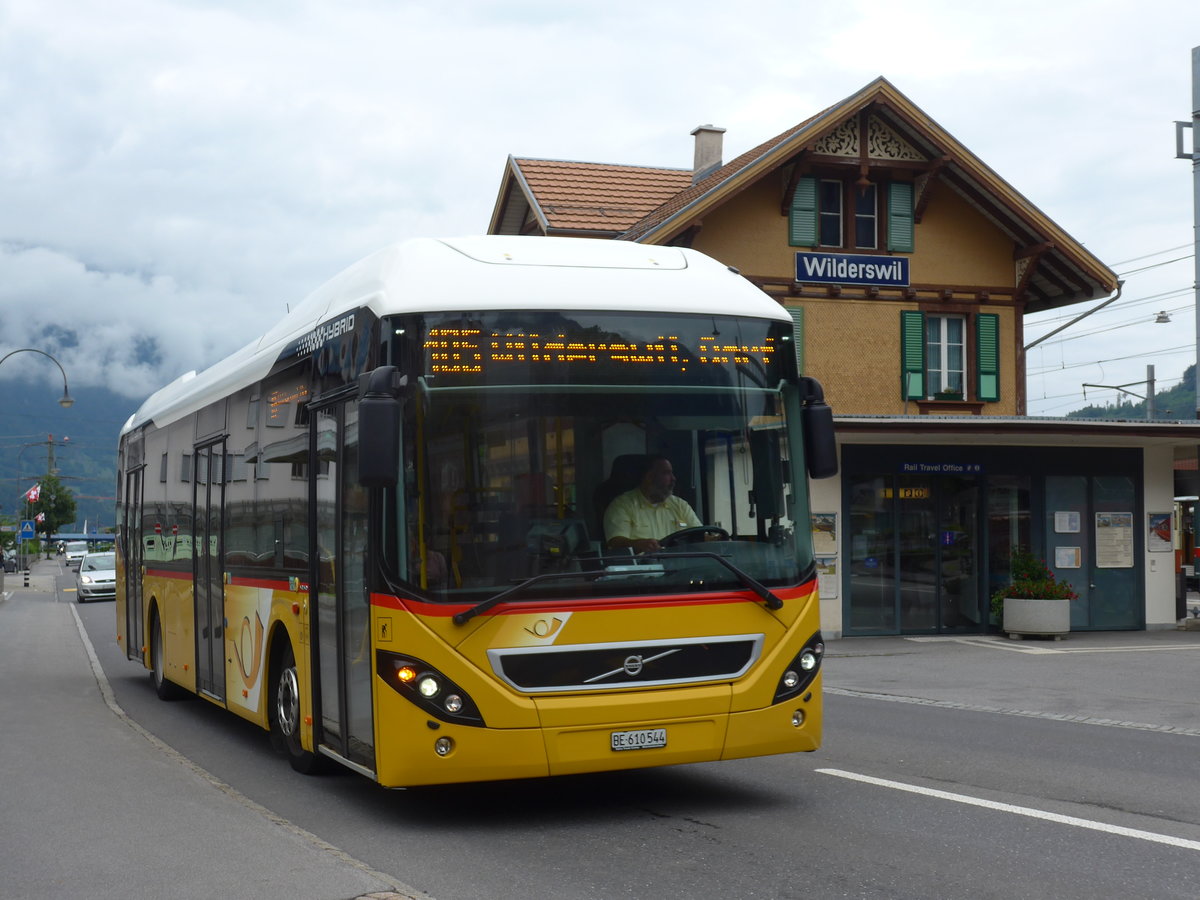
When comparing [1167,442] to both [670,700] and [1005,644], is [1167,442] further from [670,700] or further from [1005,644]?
[670,700]

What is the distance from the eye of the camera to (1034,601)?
23.3 meters

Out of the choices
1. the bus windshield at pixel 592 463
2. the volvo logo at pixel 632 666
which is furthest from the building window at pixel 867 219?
the volvo logo at pixel 632 666

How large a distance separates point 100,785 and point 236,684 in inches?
78.5

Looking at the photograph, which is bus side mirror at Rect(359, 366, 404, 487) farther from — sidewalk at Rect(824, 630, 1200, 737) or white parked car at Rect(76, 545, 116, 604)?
white parked car at Rect(76, 545, 116, 604)

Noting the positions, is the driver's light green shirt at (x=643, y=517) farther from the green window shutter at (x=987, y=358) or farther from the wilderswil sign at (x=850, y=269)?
the green window shutter at (x=987, y=358)

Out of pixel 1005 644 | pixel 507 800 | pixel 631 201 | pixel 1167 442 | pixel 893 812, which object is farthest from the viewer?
pixel 631 201

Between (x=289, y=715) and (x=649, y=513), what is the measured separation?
341 centimetres

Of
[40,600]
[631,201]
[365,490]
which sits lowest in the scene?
[40,600]

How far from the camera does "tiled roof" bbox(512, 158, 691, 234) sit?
29922mm

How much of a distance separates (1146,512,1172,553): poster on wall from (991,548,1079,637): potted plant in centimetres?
238

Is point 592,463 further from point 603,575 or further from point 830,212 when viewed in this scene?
point 830,212

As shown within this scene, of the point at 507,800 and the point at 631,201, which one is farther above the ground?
the point at 631,201

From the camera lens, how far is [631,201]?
31594mm

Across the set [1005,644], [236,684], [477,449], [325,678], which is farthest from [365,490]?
[1005,644]
